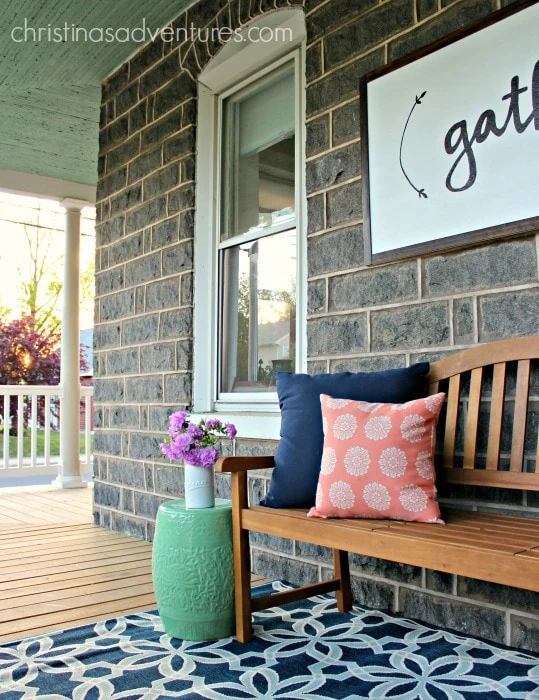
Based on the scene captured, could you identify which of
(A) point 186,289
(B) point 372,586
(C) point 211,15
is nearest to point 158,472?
(A) point 186,289

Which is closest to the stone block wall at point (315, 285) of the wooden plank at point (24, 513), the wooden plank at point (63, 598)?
the wooden plank at point (24, 513)

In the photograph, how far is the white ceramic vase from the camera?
2.28m

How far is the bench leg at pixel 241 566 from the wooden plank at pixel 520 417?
825 millimetres

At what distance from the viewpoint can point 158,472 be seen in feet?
12.0

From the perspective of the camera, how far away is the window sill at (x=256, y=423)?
2912mm

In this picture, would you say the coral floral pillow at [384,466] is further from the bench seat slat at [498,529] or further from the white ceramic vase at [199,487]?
the white ceramic vase at [199,487]

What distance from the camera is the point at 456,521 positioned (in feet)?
6.32

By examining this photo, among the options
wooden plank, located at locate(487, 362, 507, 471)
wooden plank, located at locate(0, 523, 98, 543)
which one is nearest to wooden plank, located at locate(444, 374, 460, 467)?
wooden plank, located at locate(487, 362, 507, 471)

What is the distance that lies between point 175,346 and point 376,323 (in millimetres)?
1396

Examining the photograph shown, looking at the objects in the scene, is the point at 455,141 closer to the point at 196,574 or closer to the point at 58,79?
the point at 196,574

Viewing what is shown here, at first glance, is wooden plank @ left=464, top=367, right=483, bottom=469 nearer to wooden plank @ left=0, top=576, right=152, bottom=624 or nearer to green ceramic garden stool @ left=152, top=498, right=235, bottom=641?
green ceramic garden stool @ left=152, top=498, right=235, bottom=641

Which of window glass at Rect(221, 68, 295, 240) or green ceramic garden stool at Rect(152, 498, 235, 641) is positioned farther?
window glass at Rect(221, 68, 295, 240)

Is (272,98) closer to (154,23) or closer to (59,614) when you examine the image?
(154,23)

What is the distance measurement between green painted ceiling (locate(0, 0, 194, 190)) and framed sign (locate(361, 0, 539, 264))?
1775mm
